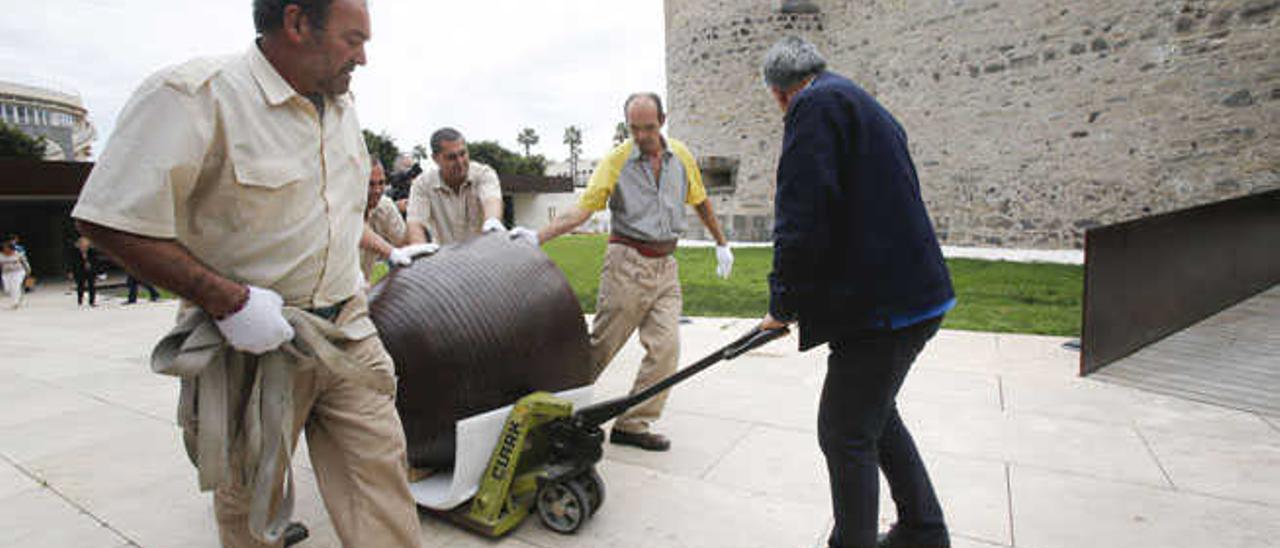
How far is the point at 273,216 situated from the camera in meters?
1.69

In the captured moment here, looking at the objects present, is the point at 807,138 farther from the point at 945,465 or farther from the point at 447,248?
the point at 945,465

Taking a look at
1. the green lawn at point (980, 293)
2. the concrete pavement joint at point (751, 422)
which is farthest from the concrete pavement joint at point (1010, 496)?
the green lawn at point (980, 293)

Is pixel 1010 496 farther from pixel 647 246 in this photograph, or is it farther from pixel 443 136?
pixel 443 136

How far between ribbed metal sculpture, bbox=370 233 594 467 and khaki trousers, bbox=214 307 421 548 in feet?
1.74

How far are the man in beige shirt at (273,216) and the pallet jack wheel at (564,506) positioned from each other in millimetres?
730

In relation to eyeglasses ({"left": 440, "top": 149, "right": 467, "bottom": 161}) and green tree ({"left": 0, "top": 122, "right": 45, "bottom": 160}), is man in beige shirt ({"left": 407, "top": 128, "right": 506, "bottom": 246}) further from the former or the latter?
green tree ({"left": 0, "top": 122, "right": 45, "bottom": 160})

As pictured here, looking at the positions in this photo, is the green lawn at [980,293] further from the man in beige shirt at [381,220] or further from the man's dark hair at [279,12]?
the man's dark hair at [279,12]

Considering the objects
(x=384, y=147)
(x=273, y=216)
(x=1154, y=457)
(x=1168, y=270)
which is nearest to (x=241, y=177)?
(x=273, y=216)

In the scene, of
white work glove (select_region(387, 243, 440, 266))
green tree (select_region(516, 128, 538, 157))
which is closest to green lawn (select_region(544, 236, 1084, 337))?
white work glove (select_region(387, 243, 440, 266))

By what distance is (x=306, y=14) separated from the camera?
5.48 feet

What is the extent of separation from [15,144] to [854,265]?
57310 mm

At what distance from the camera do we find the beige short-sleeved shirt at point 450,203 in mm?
4242

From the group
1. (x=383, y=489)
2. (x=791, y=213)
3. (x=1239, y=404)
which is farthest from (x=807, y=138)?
(x=1239, y=404)

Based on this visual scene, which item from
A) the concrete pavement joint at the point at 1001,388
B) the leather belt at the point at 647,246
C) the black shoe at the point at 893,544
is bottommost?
the concrete pavement joint at the point at 1001,388
